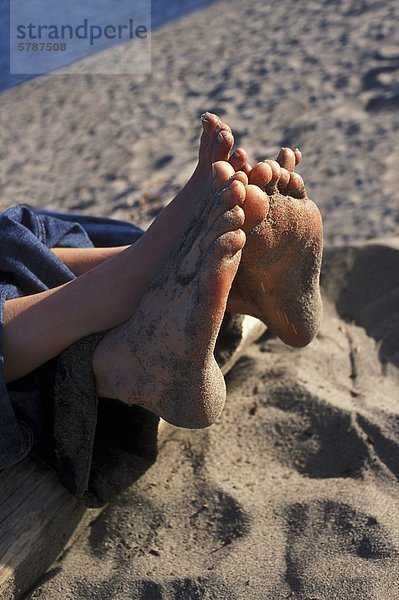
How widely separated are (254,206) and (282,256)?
175mm

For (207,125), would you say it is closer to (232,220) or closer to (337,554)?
(232,220)

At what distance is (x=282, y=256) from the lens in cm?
143

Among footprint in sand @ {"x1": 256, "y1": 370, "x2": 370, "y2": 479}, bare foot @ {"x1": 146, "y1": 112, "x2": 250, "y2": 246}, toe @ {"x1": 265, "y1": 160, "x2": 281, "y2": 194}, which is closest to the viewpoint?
toe @ {"x1": 265, "y1": 160, "x2": 281, "y2": 194}

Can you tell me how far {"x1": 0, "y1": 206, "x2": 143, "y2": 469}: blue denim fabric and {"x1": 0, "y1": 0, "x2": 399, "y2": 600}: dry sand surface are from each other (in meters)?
0.25

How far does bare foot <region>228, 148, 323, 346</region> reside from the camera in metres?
1.34

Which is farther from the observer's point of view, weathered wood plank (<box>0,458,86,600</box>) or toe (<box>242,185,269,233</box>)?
weathered wood plank (<box>0,458,86,600</box>)

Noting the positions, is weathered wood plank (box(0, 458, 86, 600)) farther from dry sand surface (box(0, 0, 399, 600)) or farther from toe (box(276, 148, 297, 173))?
toe (box(276, 148, 297, 173))

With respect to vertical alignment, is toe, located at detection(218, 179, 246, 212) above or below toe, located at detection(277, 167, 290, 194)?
above

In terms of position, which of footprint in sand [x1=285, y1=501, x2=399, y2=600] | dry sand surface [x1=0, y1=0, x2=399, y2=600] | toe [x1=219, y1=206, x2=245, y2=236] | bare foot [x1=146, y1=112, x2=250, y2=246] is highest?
toe [x1=219, y1=206, x2=245, y2=236]

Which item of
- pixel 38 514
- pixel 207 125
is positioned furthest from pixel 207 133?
pixel 38 514

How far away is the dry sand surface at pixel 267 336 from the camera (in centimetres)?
139

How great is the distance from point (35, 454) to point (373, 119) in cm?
187

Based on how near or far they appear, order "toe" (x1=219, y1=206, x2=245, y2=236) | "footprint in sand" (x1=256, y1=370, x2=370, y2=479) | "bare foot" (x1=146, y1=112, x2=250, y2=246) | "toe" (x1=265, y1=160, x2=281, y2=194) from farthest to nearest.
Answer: "footprint in sand" (x1=256, y1=370, x2=370, y2=479)
"bare foot" (x1=146, y1=112, x2=250, y2=246)
"toe" (x1=265, y1=160, x2=281, y2=194)
"toe" (x1=219, y1=206, x2=245, y2=236)

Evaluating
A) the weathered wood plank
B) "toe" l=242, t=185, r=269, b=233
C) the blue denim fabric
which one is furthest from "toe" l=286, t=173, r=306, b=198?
the weathered wood plank
